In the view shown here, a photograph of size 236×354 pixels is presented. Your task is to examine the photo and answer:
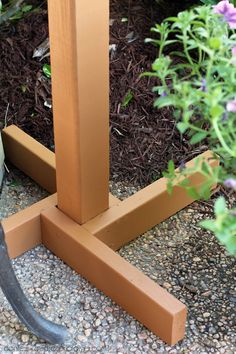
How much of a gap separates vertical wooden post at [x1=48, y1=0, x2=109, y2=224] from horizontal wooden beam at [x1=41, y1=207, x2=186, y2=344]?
54 mm

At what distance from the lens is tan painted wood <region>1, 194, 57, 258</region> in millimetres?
1929

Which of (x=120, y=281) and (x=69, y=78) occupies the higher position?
(x=69, y=78)

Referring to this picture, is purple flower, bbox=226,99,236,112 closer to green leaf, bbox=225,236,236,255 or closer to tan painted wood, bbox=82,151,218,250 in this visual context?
green leaf, bbox=225,236,236,255

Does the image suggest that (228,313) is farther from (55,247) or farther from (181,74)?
(181,74)

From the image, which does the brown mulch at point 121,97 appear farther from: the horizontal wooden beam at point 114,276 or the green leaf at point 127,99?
the horizontal wooden beam at point 114,276

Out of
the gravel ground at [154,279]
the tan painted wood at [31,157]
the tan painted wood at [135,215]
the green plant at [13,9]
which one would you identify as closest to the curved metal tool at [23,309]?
the gravel ground at [154,279]

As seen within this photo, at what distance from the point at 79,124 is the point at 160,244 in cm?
48

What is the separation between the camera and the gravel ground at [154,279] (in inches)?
69.1

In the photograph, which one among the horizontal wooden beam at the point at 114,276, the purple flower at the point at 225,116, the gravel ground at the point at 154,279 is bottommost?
the gravel ground at the point at 154,279

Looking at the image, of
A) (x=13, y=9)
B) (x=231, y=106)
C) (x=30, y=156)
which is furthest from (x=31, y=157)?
(x=231, y=106)

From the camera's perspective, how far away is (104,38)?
166 centimetres

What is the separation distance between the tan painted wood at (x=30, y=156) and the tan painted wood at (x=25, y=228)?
15 cm

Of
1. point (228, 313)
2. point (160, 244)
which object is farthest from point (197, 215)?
point (228, 313)

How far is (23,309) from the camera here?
66.7 inches
